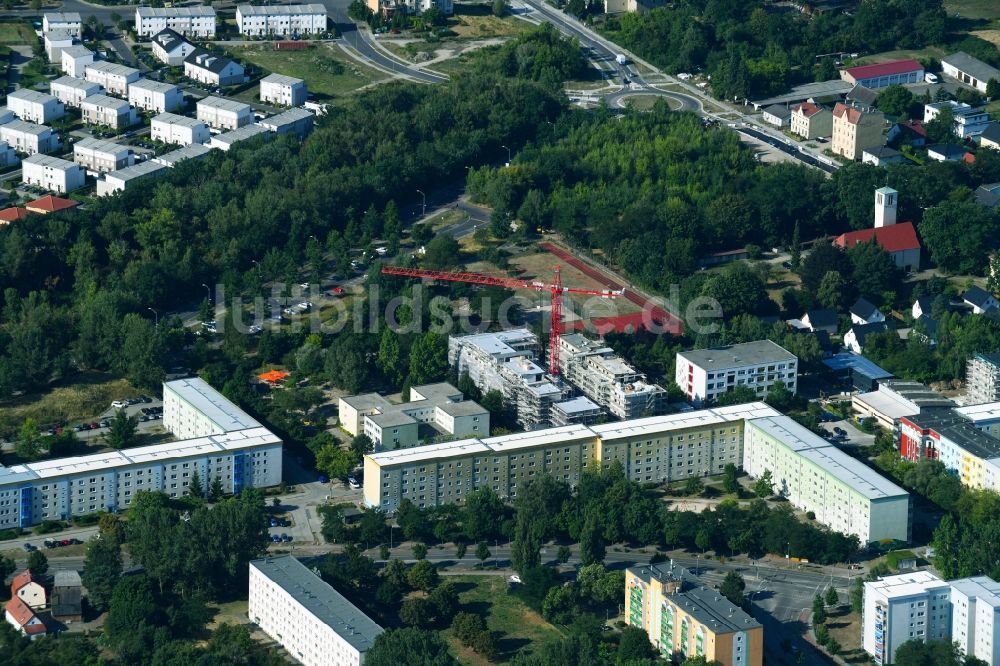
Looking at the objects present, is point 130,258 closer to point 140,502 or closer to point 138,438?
point 138,438

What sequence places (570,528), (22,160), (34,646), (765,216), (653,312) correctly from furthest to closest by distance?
1. (22,160)
2. (765,216)
3. (653,312)
4. (570,528)
5. (34,646)

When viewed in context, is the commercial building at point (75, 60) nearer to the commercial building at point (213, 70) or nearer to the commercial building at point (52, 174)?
the commercial building at point (213, 70)

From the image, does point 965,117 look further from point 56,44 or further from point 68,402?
point 68,402

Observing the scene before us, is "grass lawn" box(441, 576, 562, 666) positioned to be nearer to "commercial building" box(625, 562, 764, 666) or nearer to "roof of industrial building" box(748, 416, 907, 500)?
"commercial building" box(625, 562, 764, 666)

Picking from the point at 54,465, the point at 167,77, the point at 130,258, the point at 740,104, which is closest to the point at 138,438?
Answer: the point at 54,465

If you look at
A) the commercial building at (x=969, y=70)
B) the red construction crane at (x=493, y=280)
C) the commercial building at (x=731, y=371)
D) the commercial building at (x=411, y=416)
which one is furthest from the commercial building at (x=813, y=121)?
the commercial building at (x=411, y=416)

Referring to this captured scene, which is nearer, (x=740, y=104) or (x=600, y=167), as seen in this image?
(x=600, y=167)
